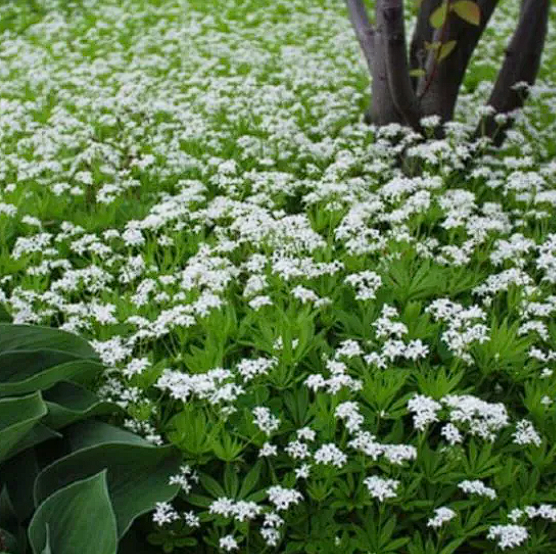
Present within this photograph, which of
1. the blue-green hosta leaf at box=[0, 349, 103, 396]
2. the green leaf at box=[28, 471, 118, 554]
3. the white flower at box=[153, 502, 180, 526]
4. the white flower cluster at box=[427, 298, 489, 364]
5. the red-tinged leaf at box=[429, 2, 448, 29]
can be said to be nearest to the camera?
the green leaf at box=[28, 471, 118, 554]

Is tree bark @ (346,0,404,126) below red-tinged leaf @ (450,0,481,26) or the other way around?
below

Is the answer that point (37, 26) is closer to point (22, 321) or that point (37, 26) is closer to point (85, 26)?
point (85, 26)

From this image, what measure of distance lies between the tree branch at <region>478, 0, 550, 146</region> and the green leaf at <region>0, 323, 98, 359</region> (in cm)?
420

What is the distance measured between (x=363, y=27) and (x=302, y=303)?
11.0 ft

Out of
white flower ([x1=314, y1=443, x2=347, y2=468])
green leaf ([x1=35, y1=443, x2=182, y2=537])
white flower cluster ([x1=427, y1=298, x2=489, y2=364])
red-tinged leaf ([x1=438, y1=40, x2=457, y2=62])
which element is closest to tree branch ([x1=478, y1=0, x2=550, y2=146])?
red-tinged leaf ([x1=438, y1=40, x2=457, y2=62])

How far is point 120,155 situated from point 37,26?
5.72 metres

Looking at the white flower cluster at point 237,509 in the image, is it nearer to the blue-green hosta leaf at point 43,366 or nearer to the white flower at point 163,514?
the white flower at point 163,514

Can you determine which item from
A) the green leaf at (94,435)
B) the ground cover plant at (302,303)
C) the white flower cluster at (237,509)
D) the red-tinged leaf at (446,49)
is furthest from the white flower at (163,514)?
the red-tinged leaf at (446,49)

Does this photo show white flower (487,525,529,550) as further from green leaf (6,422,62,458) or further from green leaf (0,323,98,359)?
green leaf (0,323,98,359)

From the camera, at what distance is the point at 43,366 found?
387 cm

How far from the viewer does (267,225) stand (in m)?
5.22

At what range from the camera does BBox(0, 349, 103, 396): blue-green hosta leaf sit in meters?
3.73

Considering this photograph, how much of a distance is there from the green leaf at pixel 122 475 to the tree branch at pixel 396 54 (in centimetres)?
369

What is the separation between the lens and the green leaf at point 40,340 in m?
3.95
